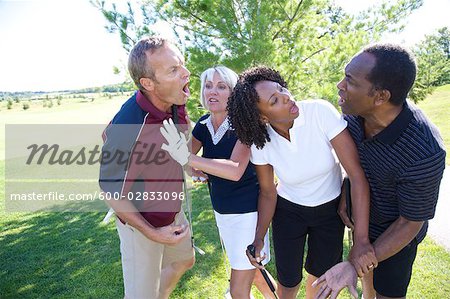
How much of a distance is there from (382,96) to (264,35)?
10.9 ft

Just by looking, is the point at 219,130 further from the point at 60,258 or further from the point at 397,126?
Result: the point at 60,258

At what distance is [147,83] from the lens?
2.19m

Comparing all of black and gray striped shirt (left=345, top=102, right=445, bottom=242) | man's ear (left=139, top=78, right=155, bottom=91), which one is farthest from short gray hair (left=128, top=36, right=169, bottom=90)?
black and gray striped shirt (left=345, top=102, right=445, bottom=242)

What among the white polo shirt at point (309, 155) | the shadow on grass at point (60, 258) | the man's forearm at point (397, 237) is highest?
the white polo shirt at point (309, 155)

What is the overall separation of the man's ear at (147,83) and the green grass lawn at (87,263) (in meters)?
2.04

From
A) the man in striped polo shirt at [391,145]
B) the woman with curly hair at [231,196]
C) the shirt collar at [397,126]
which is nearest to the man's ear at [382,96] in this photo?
the man in striped polo shirt at [391,145]

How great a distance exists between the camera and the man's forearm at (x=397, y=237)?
1.78 m

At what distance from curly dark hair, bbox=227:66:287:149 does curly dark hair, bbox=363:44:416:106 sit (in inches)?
23.7

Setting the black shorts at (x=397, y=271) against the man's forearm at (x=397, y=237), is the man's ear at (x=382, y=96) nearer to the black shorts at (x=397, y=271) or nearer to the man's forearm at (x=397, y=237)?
the man's forearm at (x=397, y=237)

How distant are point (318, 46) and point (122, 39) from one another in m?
3.04

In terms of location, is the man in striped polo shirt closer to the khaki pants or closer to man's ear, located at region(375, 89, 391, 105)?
man's ear, located at region(375, 89, 391, 105)

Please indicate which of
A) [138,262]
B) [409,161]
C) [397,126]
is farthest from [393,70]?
[138,262]

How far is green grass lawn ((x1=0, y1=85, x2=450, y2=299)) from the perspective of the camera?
3.35m

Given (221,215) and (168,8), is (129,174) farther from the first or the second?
(168,8)
